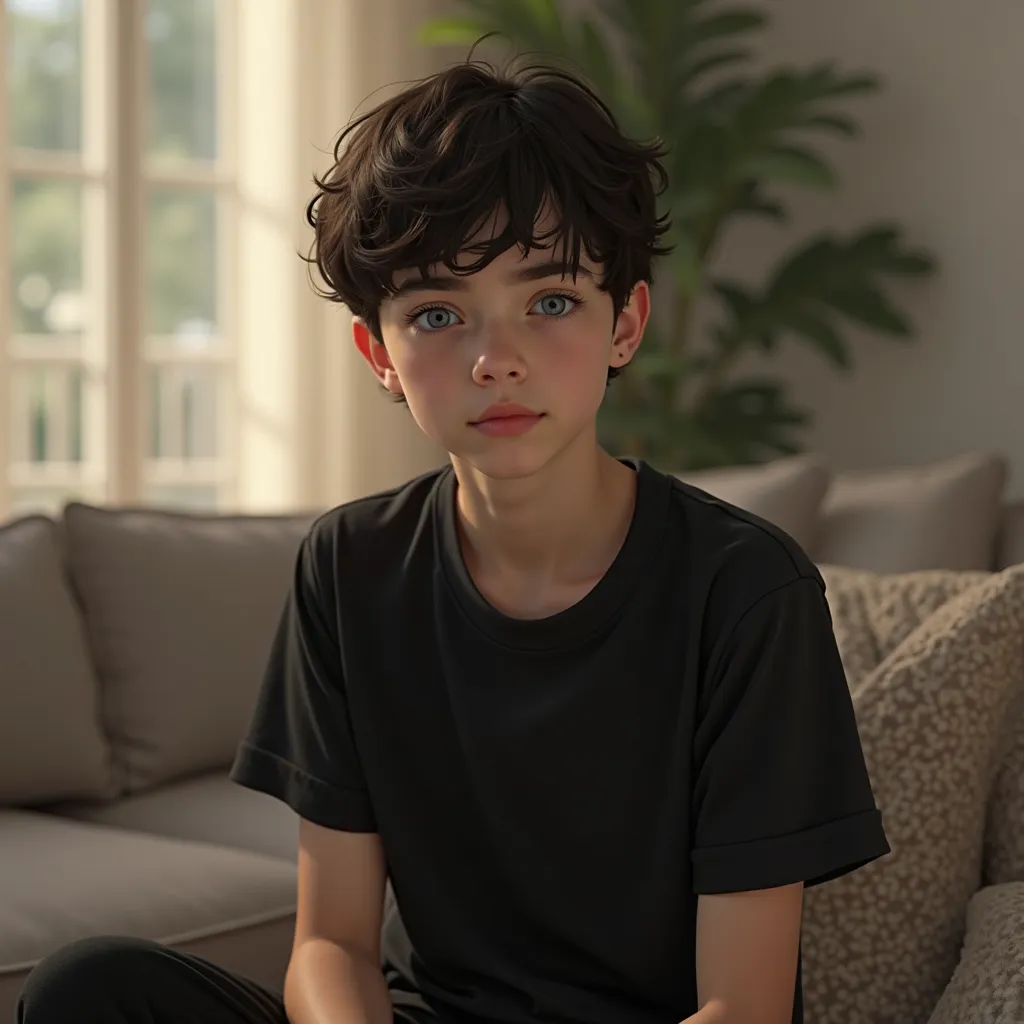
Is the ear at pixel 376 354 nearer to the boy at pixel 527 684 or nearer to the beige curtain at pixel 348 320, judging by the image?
the boy at pixel 527 684

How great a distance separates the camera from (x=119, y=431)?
12.7 ft

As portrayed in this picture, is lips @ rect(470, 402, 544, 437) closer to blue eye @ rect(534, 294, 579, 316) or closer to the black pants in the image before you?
blue eye @ rect(534, 294, 579, 316)

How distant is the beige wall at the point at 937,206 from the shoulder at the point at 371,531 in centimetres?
249

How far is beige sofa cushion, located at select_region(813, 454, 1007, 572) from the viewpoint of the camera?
2303mm

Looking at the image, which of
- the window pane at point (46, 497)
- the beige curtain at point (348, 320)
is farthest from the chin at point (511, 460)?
the window pane at point (46, 497)

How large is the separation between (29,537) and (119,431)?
59.4 inches

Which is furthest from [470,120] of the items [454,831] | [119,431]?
[119,431]

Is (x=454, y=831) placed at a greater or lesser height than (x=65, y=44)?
lesser

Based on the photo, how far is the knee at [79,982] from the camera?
3.93 feet

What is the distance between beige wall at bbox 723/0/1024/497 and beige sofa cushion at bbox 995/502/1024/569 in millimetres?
1347

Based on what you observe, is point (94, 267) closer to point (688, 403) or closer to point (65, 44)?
point (65, 44)

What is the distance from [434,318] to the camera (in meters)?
1.28

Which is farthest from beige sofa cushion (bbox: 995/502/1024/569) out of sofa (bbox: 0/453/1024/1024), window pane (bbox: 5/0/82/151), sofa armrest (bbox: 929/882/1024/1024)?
window pane (bbox: 5/0/82/151)


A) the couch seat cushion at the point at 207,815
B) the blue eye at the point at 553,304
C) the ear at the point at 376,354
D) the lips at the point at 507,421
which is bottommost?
the couch seat cushion at the point at 207,815
